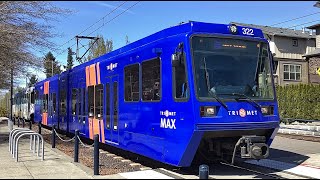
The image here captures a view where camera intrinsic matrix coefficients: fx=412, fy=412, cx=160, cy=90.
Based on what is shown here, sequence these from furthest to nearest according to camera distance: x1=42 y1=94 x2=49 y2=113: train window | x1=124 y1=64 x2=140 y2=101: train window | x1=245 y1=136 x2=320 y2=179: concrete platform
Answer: x1=42 y1=94 x2=49 y2=113: train window, x1=124 y1=64 x2=140 y2=101: train window, x1=245 y1=136 x2=320 y2=179: concrete platform

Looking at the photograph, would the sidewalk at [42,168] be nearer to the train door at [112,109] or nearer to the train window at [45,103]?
the train door at [112,109]

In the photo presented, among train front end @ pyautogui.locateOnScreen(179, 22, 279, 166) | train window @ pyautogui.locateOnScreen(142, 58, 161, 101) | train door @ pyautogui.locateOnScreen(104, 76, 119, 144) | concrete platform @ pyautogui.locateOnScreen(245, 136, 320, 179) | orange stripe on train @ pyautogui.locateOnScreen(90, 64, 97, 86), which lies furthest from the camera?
orange stripe on train @ pyautogui.locateOnScreen(90, 64, 97, 86)

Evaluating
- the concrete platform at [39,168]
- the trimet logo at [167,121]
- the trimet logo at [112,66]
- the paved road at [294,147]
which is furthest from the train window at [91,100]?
the paved road at [294,147]

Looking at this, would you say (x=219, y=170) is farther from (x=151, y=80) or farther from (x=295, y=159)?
(x=295, y=159)

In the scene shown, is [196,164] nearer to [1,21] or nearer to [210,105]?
[210,105]

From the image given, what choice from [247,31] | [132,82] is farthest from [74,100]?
[247,31]

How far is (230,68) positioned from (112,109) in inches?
189

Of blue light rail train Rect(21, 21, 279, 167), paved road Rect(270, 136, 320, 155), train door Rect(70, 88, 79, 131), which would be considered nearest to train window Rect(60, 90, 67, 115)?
train door Rect(70, 88, 79, 131)

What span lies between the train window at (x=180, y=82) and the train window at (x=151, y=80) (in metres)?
0.73

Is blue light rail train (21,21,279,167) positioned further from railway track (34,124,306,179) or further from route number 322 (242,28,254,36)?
railway track (34,124,306,179)

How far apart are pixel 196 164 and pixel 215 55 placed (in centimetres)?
320

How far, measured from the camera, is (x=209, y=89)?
870cm

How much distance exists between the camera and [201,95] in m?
8.55

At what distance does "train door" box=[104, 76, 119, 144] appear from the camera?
12.3 metres
